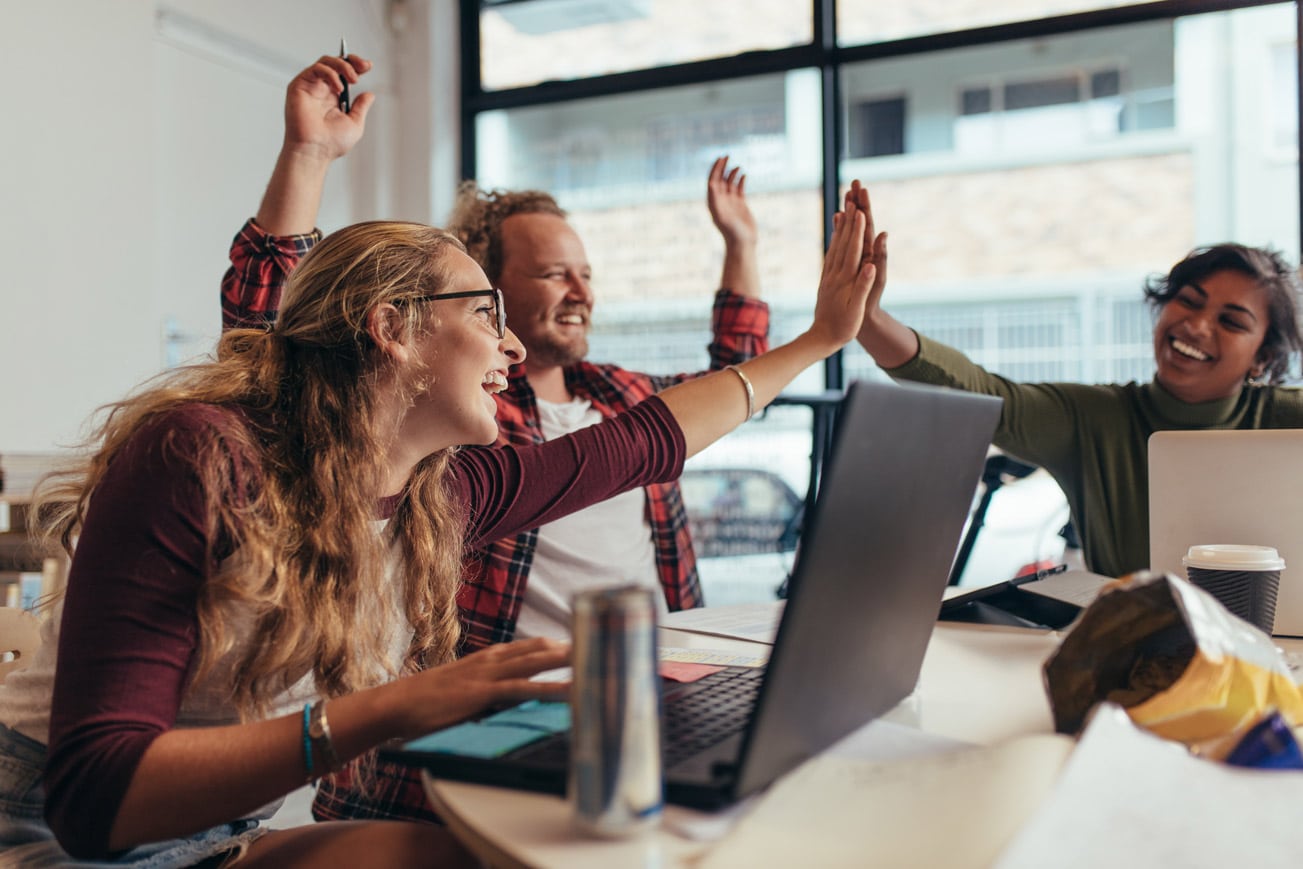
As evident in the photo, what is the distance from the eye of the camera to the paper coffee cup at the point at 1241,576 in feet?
4.25

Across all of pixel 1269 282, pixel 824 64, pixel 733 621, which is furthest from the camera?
pixel 824 64

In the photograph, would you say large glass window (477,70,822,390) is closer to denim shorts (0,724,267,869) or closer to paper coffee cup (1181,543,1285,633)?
paper coffee cup (1181,543,1285,633)

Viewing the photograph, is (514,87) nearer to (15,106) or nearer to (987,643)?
(15,106)

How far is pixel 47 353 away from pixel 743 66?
2409mm

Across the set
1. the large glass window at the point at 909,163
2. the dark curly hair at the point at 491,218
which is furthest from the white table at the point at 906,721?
the large glass window at the point at 909,163

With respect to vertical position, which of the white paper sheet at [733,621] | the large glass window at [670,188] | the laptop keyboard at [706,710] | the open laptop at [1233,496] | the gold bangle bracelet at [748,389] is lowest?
the white paper sheet at [733,621]

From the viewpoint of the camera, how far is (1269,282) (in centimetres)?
212

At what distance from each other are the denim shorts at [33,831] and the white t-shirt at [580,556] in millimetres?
928

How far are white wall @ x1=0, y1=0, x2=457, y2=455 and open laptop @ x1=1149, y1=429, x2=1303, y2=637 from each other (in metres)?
2.03

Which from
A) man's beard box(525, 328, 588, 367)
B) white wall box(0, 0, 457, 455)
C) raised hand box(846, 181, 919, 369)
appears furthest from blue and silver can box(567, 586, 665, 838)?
white wall box(0, 0, 457, 455)

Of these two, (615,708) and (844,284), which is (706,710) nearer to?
(615,708)

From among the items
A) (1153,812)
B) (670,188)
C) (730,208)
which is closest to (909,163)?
(670,188)

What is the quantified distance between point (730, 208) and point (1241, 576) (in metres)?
1.28

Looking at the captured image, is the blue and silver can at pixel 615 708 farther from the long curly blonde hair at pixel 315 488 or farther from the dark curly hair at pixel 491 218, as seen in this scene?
the dark curly hair at pixel 491 218
